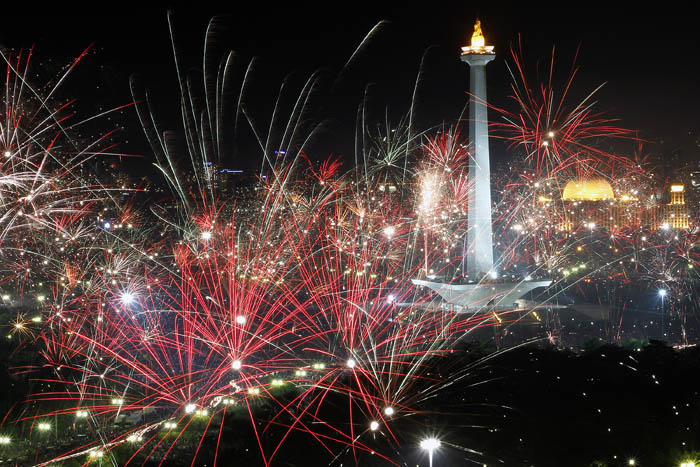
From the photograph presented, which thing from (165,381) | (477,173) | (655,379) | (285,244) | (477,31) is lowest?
(165,381)

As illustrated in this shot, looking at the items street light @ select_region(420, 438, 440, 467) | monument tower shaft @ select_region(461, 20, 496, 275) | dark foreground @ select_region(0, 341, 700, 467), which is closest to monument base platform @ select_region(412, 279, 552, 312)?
monument tower shaft @ select_region(461, 20, 496, 275)

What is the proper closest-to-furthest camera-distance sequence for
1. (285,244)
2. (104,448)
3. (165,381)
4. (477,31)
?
(104,448) < (165,381) < (477,31) < (285,244)

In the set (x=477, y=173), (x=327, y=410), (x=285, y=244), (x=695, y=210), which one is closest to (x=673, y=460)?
(x=327, y=410)

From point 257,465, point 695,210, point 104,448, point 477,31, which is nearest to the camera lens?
point 257,465

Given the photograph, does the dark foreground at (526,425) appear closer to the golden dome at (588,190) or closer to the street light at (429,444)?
the street light at (429,444)

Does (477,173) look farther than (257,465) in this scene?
Yes

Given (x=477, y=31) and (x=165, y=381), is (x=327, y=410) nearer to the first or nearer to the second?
(x=165, y=381)

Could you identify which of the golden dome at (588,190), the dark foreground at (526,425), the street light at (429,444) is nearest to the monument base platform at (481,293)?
the dark foreground at (526,425)

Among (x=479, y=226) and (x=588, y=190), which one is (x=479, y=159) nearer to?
(x=479, y=226)

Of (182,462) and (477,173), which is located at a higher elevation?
(477,173)
